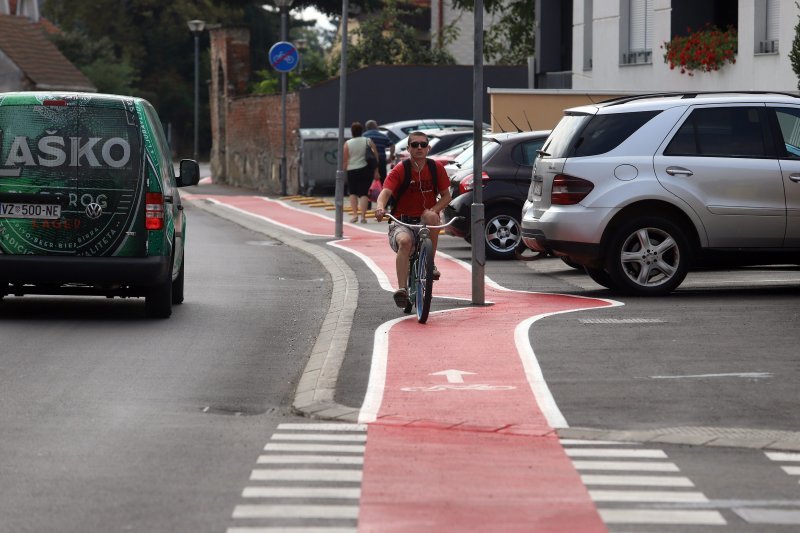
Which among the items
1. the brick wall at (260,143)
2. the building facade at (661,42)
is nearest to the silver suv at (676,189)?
the building facade at (661,42)

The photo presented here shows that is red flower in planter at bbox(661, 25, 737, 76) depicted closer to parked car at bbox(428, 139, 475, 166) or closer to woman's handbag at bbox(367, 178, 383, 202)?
parked car at bbox(428, 139, 475, 166)

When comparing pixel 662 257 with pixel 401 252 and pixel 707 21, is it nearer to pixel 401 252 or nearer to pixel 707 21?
pixel 401 252

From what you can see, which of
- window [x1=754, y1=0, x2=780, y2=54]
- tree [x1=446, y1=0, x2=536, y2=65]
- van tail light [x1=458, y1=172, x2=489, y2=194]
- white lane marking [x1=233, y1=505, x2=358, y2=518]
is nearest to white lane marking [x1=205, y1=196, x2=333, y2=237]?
van tail light [x1=458, y1=172, x2=489, y2=194]

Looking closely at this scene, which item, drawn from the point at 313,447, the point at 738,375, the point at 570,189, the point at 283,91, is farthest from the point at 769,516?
the point at 283,91

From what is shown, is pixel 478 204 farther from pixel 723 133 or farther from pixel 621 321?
pixel 723 133

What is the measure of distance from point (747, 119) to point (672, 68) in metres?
13.1

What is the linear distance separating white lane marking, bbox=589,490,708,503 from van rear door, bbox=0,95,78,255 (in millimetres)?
7336

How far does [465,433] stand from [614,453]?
0.89 metres

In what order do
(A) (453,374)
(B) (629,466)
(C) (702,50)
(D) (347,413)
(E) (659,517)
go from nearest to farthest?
1. (E) (659,517)
2. (B) (629,466)
3. (D) (347,413)
4. (A) (453,374)
5. (C) (702,50)

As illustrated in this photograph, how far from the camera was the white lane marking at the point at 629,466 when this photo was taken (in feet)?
24.7

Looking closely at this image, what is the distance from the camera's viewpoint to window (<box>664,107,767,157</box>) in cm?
1539

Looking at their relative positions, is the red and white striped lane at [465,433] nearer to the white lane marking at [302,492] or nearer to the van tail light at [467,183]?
the white lane marking at [302,492]

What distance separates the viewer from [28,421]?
8.77m

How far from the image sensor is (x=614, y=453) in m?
7.91
